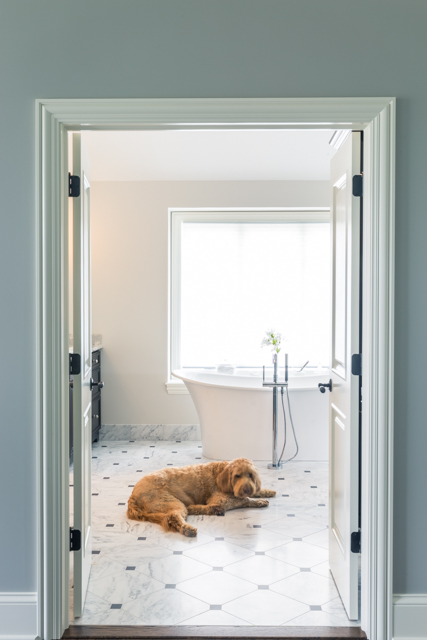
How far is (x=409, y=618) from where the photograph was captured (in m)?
2.15

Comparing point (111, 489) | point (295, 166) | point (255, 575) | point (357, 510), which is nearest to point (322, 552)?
point (255, 575)

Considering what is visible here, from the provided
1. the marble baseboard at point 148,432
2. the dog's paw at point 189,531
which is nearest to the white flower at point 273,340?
the marble baseboard at point 148,432

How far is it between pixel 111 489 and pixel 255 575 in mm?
1631

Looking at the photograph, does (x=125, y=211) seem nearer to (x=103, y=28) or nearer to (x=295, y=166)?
(x=295, y=166)

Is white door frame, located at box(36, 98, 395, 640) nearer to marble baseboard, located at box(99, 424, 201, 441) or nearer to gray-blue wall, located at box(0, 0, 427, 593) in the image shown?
gray-blue wall, located at box(0, 0, 427, 593)

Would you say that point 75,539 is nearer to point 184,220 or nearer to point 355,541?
point 355,541

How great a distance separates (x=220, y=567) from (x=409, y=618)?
3.35 ft

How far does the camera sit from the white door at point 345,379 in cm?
230

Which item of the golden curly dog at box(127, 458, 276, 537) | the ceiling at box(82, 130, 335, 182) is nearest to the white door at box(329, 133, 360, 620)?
the golden curly dog at box(127, 458, 276, 537)

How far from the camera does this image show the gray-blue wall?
211 cm

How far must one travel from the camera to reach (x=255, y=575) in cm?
277

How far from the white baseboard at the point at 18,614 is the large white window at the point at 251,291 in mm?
3815

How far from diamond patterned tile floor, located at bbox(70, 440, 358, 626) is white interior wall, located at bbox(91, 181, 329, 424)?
1.43 m

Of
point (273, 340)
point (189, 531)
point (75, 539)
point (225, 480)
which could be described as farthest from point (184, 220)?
point (75, 539)
